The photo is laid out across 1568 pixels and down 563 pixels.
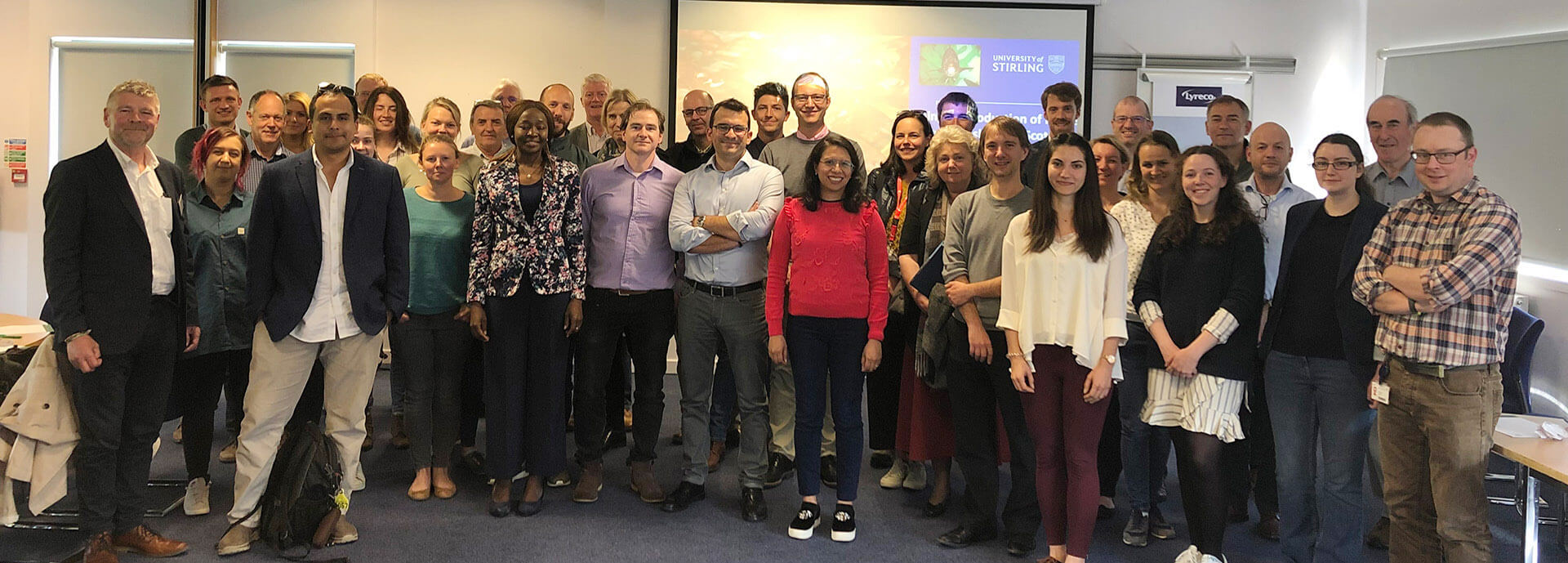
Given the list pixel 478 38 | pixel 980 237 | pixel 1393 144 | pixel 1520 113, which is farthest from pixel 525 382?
pixel 1520 113

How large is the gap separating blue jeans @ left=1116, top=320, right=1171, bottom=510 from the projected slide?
3432 mm

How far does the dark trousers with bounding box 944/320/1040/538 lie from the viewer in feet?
11.0

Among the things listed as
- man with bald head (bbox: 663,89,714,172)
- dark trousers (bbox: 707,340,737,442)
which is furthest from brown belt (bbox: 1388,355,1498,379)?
man with bald head (bbox: 663,89,714,172)

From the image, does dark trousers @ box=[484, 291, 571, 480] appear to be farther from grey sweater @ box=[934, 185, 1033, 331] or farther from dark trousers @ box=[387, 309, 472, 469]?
grey sweater @ box=[934, 185, 1033, 331]

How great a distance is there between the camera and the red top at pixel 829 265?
11.4 ft

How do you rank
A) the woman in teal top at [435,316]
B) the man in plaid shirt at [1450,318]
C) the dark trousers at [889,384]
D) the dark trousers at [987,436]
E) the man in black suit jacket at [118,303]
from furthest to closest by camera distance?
the dark trousers at [889,384] → the woman in teal top at [435,316] → the dark trousers at [987,436] → the man in black suit jacket at [118,303] → the man in plaid shirt at [1450,318]

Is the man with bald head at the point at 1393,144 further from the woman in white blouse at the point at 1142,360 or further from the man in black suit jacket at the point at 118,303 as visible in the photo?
the man in black suit jacket at the point at 118,303

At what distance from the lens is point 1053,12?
671 centimetres

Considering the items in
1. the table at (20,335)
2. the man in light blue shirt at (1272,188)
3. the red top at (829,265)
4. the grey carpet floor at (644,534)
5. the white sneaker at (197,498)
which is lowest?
the grey carpet floor at (644,534)

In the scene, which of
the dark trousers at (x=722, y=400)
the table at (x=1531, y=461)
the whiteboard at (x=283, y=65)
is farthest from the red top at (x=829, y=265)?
the whiteboard at (x=283, y=65)

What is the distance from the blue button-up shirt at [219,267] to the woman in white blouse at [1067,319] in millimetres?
2917

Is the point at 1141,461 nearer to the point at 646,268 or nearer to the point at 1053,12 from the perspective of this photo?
the point at 646,268

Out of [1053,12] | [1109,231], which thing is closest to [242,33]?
[1053,12]

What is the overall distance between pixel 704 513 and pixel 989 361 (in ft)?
4.34
